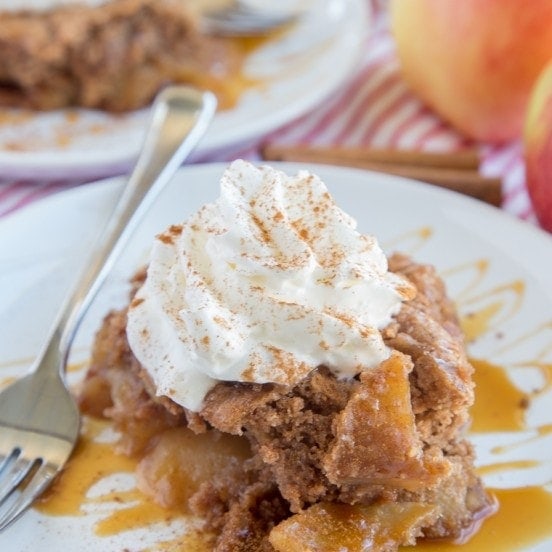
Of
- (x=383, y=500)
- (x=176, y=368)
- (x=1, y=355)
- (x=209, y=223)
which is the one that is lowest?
(x=1, y=355)

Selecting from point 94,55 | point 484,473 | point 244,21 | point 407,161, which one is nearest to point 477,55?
point 407,161

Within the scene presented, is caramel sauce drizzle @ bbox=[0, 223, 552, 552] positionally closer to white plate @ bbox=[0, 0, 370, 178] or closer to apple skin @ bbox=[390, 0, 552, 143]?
white plate @ bbox=[0, 0, 370, 178]

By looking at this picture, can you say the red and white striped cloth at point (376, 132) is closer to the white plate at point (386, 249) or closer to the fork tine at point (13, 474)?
the white plate at point (386, 249)

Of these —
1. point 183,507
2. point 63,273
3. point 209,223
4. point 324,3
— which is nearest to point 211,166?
point 63,273

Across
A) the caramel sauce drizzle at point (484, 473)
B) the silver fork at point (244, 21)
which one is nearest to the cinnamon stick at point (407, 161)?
the caramel sauce drizzle at point (484, 473)

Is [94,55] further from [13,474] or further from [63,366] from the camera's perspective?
[13,474]

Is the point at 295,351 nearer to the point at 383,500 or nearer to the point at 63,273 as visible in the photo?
the point at 383,500

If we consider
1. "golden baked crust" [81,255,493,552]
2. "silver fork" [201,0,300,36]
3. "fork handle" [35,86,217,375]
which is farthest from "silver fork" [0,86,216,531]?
"silver fork" [201,0,300,36]
